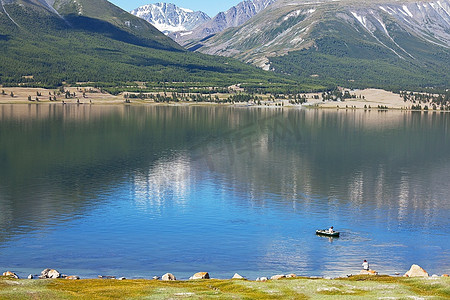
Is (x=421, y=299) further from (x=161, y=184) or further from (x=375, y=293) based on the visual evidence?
(x=161, y=184)

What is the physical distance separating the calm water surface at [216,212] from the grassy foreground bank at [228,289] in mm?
11440

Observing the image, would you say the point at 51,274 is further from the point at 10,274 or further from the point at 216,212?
the point at 216,212

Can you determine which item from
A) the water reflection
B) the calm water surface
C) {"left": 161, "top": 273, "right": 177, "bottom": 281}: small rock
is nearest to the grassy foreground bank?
{"left": 161, "top": 273, "right": 177, "bottom": 281}: small rock

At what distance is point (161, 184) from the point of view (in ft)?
429

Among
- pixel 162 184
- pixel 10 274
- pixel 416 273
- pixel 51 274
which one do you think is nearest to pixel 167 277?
pixel 51 274

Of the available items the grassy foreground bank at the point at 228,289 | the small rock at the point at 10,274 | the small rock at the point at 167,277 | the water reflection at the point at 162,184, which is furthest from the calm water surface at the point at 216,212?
the grassy foreground bank at the point at 228,289

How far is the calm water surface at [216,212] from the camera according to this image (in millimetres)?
82250

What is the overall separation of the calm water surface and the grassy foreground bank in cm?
1144

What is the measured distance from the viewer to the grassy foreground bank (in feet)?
185

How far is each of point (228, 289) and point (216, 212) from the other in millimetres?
46181

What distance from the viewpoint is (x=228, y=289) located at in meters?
62.5

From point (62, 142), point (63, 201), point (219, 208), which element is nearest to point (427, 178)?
point (219, 208)

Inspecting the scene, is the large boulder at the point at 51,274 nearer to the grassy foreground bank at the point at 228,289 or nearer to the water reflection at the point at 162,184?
the grassy foreground bank at the point at 228,289

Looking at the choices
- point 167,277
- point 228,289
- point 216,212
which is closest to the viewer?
point 228,289
